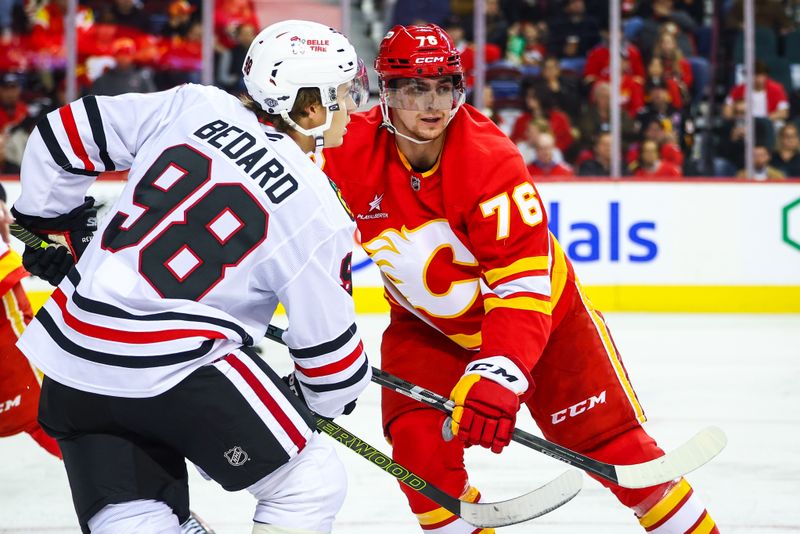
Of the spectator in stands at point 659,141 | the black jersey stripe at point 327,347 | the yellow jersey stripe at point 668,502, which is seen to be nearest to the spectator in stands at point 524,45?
the spectator in stands at point 659,141

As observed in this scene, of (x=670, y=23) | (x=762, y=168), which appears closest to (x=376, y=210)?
(x=762, y=168)

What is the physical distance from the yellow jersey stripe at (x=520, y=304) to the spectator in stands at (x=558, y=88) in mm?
4824

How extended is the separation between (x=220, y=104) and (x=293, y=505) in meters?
0.64

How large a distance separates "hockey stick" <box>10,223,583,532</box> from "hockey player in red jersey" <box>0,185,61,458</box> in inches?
25.3

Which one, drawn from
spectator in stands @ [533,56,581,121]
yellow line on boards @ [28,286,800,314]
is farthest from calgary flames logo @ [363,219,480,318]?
spectator in stands @ [533,56,581,121]

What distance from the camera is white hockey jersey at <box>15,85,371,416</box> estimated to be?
5.91 feet

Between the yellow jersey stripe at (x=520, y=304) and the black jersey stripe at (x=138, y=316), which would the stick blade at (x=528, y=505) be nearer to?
the yellow jersey stripe at (x=520, y=304)

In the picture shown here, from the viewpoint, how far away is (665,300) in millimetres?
6750

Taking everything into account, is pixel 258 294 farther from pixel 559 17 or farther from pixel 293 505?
pixel 559 17

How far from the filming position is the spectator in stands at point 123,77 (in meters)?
6.84

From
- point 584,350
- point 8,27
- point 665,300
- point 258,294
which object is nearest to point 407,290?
point 584,350

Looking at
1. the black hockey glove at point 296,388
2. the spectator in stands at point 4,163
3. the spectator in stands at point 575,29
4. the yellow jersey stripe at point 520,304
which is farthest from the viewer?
the spectator in stands at point 575,29

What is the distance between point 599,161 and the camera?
6898 mm

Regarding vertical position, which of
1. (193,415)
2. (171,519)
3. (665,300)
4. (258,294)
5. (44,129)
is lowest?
(665,300)
